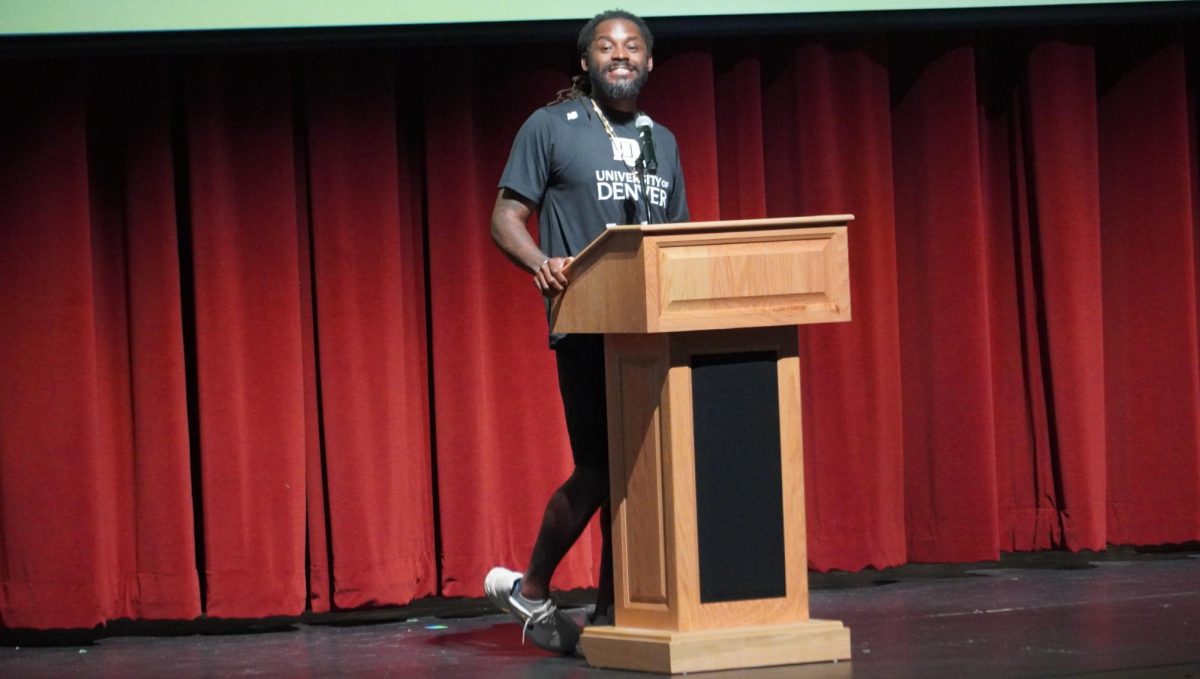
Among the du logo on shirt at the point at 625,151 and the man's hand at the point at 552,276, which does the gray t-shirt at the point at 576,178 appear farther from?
the man's hand at the point at 552,276

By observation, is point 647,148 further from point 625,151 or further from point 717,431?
point 717,431

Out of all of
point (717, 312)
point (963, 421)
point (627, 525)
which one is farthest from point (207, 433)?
point (963, 421)

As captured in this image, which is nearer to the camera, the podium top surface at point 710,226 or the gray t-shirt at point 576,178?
the podium top surface at point 710,226

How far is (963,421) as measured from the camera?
4.35 m

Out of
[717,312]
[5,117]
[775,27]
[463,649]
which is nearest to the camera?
[717,312]

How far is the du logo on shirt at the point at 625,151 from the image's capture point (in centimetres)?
315

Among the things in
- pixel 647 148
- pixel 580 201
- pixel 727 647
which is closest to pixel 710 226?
pixel 647 148

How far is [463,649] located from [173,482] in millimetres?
910

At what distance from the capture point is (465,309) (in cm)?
406

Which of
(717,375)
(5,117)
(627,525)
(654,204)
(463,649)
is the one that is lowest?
(463,649)

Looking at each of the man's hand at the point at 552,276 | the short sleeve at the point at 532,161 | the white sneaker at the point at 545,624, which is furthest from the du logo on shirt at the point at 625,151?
the white sneaker at the point at 545,624

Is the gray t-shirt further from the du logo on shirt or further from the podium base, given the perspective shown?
the podium base

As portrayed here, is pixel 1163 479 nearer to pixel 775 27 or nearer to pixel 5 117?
pixel 775 27

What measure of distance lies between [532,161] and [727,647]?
100 cm
